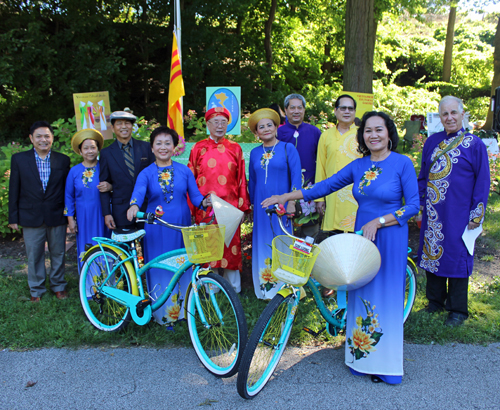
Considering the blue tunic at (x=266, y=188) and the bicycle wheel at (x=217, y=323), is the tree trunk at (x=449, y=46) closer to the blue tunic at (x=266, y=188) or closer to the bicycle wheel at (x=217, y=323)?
the blue tunic at (x=266, y=188)

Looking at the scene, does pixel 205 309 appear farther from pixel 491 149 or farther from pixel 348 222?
pixel 491 149

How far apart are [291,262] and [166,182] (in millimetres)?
1540

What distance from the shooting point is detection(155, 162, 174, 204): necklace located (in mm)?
3639

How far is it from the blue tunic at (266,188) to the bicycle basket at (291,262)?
4.16 ft

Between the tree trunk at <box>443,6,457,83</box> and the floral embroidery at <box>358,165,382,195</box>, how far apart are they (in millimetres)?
22008

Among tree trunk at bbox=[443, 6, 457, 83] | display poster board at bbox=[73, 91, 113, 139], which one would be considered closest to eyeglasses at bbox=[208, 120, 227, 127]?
display poster board at bbox=[73, 91, 113, 139]

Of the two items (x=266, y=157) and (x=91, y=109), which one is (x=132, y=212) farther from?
(x=91, y=109)

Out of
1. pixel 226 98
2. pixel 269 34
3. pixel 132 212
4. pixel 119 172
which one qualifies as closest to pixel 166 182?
pixel 132 212

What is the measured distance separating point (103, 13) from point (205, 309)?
41.1ft

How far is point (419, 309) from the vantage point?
408 centimetres

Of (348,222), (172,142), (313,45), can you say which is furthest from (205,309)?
(313,45)

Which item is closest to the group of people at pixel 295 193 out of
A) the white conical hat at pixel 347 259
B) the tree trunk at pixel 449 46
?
the white conical hat at pixel 347 259

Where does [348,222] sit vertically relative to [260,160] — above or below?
below

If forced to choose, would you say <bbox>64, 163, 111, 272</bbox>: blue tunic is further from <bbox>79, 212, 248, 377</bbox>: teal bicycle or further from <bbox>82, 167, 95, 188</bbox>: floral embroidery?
<bbox>79, 212, 248, 377</bbox>: teal bicycle
